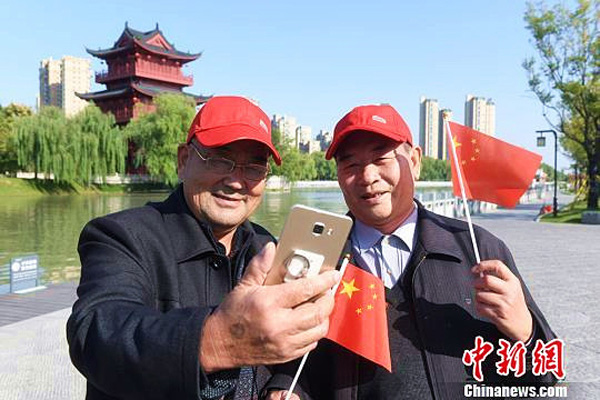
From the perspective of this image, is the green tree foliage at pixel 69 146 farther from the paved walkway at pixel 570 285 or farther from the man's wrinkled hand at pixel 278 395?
the man's wrinkled hand at pixel 278 395

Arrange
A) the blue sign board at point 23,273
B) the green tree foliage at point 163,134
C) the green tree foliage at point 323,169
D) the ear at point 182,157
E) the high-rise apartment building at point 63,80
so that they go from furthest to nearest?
1. the high-rise apartment building at point 63,80
2. the green tree foliage at point 323,169
3. the green tree foliage at point 163,134
4. the blue sign board at point 23,273
5. the ear at point 182,157

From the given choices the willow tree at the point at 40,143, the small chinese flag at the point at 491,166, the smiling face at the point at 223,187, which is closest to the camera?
the smiling face at the point at 223,187

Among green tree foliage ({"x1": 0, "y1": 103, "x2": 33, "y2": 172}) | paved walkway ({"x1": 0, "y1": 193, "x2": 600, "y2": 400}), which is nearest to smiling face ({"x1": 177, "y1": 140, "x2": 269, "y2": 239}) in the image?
paved walkway ({"x1": 0, "y1": 193, "x2": 600, "y2": 400})

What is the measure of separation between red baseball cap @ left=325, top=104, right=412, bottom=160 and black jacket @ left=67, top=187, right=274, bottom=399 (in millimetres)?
511

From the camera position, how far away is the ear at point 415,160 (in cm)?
201

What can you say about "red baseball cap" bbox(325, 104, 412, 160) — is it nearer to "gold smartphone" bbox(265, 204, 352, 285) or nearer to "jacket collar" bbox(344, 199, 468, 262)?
"jacket collar" bbox(344, 199, 468, 262)

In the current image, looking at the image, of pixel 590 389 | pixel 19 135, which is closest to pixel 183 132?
pixel 19 135

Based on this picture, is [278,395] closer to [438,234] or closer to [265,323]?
[265,323]

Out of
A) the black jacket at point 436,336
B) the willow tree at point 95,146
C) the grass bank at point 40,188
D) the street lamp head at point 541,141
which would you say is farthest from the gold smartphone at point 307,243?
the grass bank at point 40,188

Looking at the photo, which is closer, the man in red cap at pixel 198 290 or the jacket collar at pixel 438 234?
the man in red cap at pixel 198 290

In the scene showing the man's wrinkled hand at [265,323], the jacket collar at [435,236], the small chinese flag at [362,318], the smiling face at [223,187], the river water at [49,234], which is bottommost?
the river water at [49,234]

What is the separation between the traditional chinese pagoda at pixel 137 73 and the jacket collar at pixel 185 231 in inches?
1689

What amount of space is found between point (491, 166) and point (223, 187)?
3.75ft

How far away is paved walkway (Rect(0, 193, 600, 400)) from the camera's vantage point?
3789 mm
